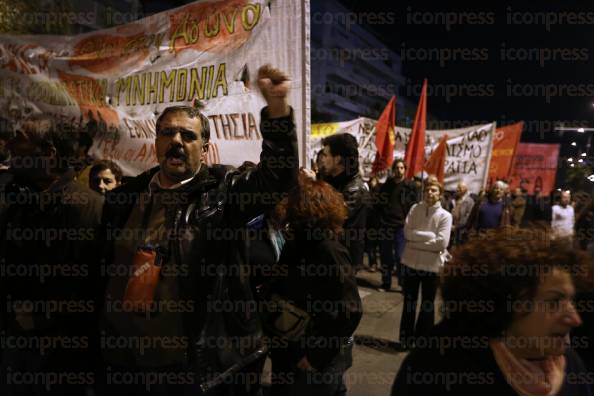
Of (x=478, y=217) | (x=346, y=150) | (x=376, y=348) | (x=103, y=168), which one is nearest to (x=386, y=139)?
(x=478, y=217)

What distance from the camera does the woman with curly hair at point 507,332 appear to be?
1.53 m

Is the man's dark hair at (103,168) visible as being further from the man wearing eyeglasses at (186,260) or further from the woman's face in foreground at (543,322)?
the woman's face in foreground at (543,322)

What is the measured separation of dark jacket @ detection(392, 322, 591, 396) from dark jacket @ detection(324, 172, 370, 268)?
1.96 meters

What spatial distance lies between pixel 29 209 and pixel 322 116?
4243cm

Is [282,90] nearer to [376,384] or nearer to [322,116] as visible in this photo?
[376,384]

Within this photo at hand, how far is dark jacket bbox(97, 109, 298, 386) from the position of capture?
1.92m

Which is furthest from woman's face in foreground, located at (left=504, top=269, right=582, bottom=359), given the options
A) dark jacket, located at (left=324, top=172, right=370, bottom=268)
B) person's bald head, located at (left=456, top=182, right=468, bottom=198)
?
person's bald head, located at (left=456, top=182, right=468, bottom=198)

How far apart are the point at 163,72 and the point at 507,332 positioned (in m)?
2.71

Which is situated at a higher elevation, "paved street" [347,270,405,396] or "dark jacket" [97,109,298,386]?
"dark jacket" [97,109,298,386]

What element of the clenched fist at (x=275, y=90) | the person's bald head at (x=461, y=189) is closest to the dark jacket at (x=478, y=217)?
the person's bald head at (x=461, y=189)

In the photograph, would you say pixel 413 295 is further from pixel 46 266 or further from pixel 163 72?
pixel 46 266

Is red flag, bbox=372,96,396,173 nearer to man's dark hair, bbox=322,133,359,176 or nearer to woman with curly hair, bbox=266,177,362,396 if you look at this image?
man's dark hair, bbox=322,133,359,176

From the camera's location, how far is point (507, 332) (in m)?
1.58

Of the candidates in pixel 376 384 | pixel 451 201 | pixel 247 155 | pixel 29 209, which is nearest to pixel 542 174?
pixel 451 201
